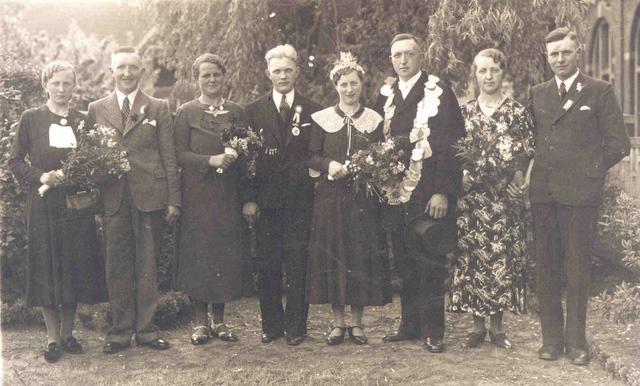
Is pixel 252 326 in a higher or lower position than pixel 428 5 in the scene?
lower

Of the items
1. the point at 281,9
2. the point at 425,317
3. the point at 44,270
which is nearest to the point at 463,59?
the point at 281,9

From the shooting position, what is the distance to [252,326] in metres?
6.41

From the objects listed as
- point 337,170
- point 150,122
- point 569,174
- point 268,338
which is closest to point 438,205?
point 337,170

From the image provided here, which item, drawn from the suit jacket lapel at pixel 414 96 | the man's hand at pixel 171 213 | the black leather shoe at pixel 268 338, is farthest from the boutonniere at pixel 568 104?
the man's hand at pixel 171 213

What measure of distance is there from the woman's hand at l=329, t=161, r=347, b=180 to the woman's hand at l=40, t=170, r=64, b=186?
1888 millimetres

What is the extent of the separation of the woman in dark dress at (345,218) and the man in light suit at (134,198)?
1128 mm

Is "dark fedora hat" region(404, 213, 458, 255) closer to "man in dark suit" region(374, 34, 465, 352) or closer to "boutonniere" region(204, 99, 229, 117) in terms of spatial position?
"man in dark suit" region(374, 34, 465, 352)

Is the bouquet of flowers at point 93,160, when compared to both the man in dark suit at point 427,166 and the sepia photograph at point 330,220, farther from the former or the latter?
the man in dark suit at point 427,166

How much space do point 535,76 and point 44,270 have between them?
529cm

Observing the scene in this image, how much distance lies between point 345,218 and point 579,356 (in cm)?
187

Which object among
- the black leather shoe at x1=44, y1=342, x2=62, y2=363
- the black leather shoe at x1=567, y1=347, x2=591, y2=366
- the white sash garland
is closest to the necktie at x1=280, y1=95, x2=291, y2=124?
the white sash garland

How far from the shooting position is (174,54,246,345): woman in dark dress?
5.38m

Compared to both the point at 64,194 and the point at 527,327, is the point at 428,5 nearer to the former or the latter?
the point at 527,327

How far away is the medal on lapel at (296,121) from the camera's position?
536 centimetres
